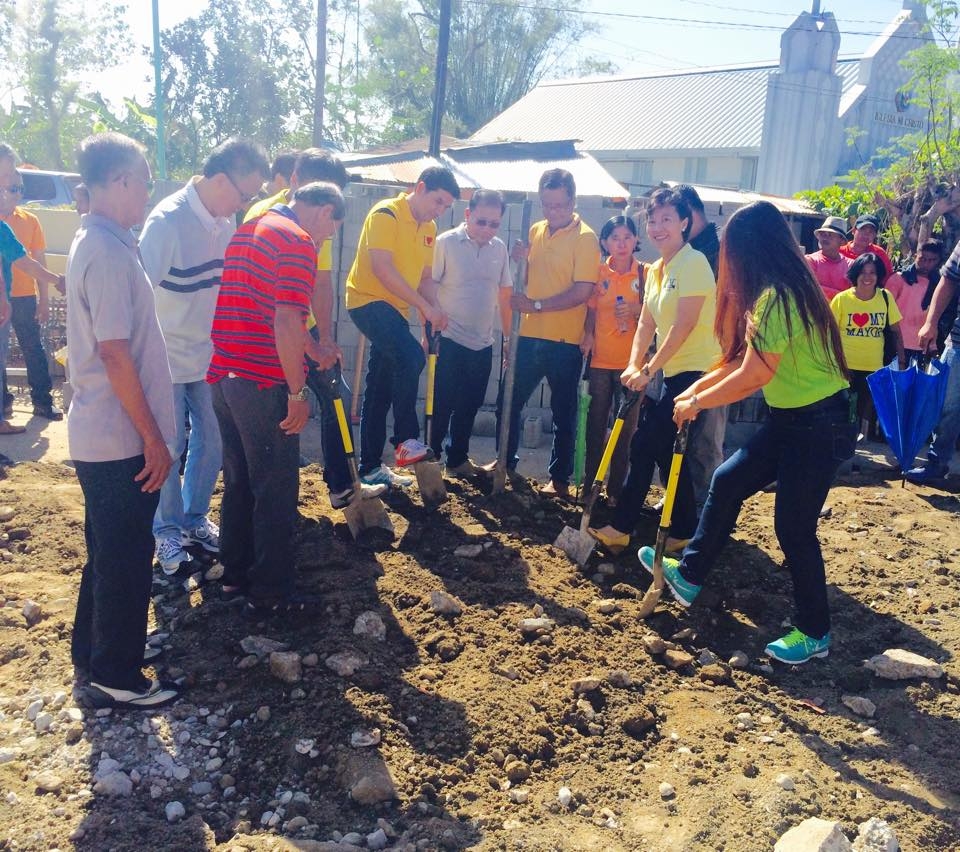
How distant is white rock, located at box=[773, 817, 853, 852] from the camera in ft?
8.02

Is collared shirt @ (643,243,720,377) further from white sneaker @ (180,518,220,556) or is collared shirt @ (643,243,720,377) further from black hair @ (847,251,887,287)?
black hair @ (847,251,887,287)

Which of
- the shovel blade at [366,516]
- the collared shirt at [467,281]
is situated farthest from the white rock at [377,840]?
the collared shirt at [467,281]

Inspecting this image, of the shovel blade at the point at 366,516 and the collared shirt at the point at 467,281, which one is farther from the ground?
the collared shirt at the point at 467,281

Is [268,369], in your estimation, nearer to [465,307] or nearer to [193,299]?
[193,299]

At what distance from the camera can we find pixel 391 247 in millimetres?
4945

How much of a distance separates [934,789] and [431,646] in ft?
6.15

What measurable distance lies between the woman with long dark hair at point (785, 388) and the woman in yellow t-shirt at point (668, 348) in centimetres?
51

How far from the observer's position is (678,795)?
283 centimetres

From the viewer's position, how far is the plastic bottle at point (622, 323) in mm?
5191

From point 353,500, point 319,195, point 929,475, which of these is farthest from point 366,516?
point 929,475

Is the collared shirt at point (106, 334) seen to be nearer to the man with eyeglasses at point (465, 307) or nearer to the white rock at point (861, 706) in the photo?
the man with eyeglasses at point (465, 307)

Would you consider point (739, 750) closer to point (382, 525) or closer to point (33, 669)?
point (382, 525)

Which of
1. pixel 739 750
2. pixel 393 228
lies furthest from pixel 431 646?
pixel 393 228

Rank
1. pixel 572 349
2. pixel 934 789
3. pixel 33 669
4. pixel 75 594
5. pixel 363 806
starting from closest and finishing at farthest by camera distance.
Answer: pixel 363 806 < pixel 934 789 < pixel 33 669 < pixel 75 594 < pixel 572 349
